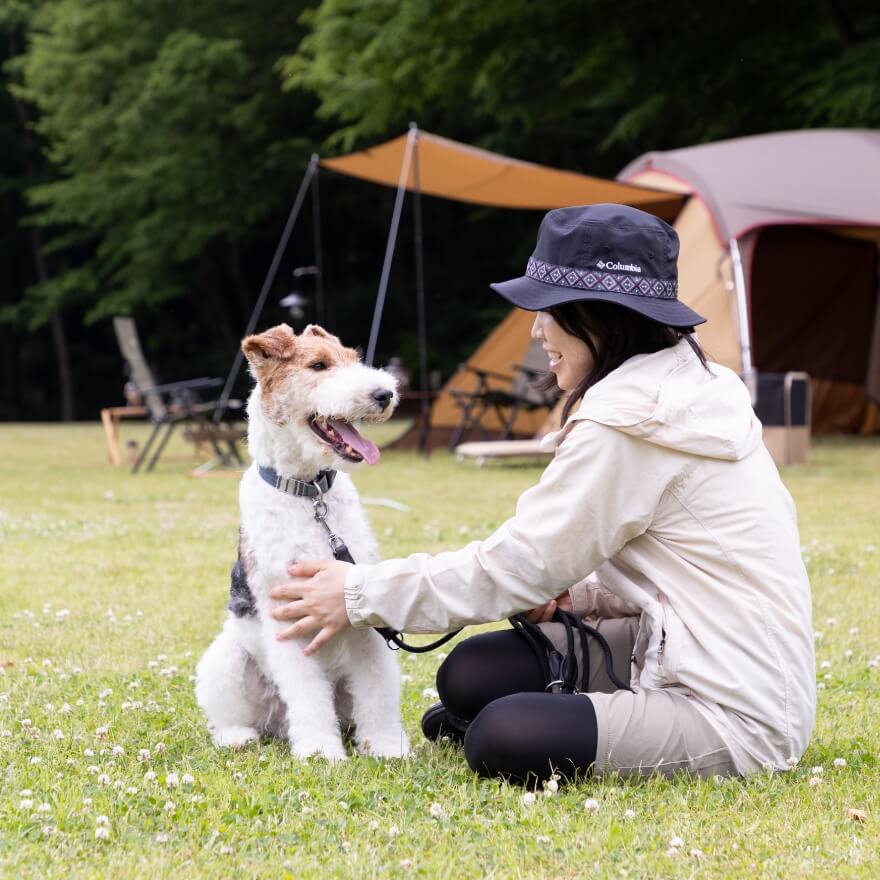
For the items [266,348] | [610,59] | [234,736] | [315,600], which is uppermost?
[610,59]

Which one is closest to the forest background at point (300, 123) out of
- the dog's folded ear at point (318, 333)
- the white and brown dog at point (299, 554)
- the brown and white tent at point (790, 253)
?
the brown and white tent at point (790, 253)

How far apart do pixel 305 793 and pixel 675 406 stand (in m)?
1.20

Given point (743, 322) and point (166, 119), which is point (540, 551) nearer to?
point (743, 322)

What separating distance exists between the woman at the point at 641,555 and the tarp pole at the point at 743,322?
7.75 meters

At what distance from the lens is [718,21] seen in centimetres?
1716

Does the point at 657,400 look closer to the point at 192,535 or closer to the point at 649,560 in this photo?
the point at 649,560

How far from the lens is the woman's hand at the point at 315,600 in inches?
109

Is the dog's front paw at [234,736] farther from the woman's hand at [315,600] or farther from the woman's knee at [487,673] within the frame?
the woman's knee at [487,673]

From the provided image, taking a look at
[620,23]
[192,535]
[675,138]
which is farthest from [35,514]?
[675,138]

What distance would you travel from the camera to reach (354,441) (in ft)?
9.98

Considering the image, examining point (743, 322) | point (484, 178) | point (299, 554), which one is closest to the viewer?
point (299, 554)

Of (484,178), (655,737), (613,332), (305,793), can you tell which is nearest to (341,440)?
(613,332)

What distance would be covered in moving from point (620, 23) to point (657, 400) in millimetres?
16259

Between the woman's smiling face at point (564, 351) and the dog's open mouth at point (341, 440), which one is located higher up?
the woman's smiling face at point (564, 351)
